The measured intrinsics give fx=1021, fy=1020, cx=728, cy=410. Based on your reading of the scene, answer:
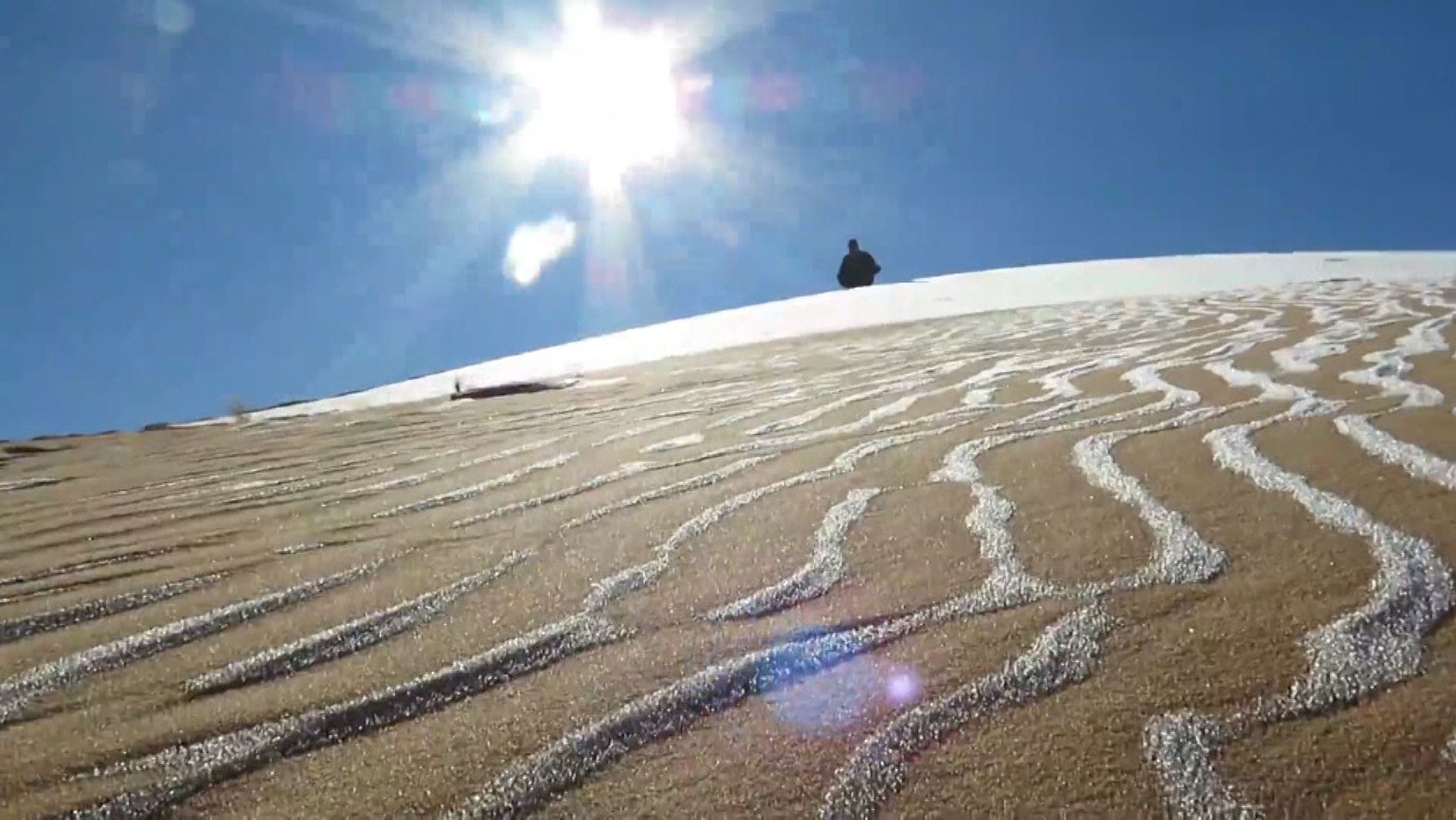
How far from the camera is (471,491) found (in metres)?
2.64

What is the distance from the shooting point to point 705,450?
289 centimetres

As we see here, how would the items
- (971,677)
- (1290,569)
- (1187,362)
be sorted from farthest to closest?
(1187,362), (1290,569), (971,677)

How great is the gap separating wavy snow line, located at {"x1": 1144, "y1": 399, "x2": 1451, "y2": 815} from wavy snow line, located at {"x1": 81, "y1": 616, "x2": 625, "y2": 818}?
2.42 feet

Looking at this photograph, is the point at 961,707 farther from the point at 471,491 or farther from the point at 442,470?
the point at 442,470

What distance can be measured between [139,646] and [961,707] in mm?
1242

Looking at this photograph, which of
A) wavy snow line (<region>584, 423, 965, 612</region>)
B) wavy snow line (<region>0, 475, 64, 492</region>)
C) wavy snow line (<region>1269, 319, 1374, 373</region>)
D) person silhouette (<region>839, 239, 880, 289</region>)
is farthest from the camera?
person silhouette (<region>839, 239, 880, 289</region>)

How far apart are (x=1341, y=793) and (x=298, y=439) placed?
424 cm

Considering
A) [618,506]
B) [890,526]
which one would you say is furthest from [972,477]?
[618,506]

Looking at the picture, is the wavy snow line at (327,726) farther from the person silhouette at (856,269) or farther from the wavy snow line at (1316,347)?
the person silhouette at (856,269)

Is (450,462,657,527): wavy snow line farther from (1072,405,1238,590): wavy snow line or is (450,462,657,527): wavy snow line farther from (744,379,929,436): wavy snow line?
(1072,405,1238,590): wavy snow line

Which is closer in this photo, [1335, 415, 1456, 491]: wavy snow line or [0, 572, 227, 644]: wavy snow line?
[0, 572, 227, 644]: wavy snow line

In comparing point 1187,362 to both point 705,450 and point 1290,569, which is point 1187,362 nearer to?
point 705,450

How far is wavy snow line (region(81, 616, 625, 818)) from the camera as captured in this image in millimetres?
1101

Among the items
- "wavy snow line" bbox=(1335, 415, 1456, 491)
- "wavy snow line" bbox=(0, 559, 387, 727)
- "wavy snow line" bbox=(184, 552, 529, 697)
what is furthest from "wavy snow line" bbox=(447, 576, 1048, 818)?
"wavy snow line" bbox=(1335, 415, 1456, 491)
